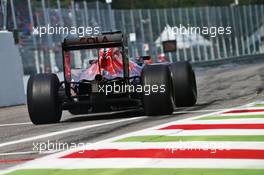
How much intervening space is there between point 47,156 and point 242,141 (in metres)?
2.41

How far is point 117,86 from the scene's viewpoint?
13406 mm

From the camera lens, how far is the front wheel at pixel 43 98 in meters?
13.1

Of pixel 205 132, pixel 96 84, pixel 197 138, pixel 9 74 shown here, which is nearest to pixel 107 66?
pixel 96 84

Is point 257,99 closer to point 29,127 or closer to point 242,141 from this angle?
point 29,127

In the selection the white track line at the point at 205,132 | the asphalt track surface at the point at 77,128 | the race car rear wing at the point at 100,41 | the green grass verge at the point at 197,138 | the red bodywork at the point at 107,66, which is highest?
the race car rear wing at the point at 100,41

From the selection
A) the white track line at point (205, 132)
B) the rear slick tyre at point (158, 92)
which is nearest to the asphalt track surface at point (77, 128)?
the rear slick tyre at point (158, 92)

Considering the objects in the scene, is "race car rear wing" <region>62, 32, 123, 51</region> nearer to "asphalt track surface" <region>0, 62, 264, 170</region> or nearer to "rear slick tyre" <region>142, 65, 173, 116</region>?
"rear slick tyre" <region>142, 65, 173, 116</region>

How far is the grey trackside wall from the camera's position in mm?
23719

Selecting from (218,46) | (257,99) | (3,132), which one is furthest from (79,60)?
(218,46)

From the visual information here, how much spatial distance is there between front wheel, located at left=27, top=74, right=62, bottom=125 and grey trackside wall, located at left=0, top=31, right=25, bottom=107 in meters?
10.5

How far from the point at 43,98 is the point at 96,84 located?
107 cm

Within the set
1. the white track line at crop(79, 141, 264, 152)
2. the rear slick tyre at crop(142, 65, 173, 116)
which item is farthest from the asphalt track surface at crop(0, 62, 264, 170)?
the white track line at crop(79, 141, 264, 152)

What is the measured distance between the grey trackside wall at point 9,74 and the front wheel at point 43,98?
34.4ft

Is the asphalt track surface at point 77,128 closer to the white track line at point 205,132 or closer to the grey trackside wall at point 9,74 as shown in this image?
the white track line at point 205,132
